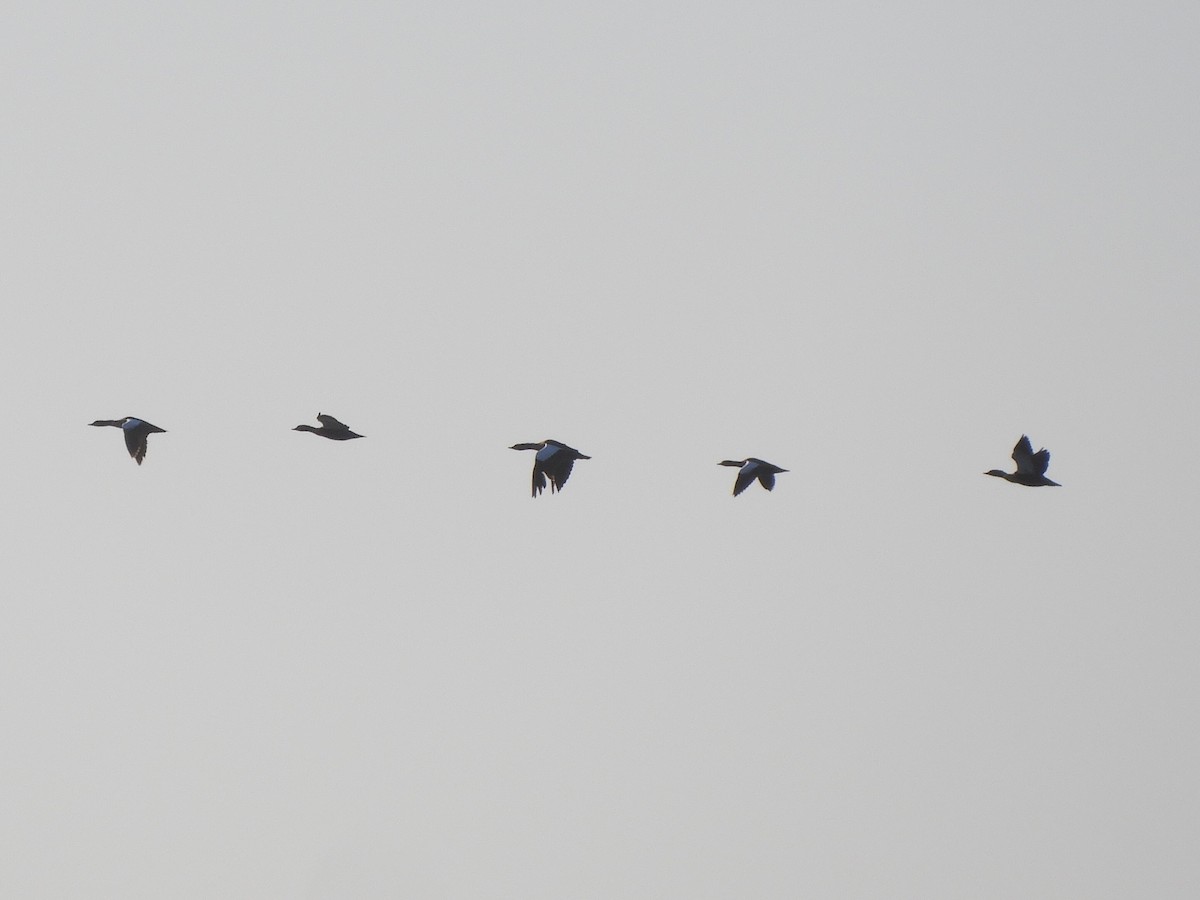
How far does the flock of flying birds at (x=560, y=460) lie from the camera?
47281 millimetres

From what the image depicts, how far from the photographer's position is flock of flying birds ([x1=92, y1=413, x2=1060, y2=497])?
47281mm

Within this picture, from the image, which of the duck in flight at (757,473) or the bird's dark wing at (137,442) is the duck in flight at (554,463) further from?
the bird's dark wing at (137,442)

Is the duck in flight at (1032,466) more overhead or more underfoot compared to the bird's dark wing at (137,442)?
more overhead

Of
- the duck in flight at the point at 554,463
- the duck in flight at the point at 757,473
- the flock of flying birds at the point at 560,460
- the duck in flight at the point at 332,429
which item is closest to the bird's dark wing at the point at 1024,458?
the flock of flying birds at the point at 560,460

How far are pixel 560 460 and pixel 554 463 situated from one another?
0.24 metres

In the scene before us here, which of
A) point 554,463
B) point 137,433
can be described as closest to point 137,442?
point 137,433

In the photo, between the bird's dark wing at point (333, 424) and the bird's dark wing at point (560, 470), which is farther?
the bird's dark wing at point (333, 424)

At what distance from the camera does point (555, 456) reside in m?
47.7

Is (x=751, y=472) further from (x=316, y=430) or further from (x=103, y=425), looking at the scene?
(x=103, y=425)

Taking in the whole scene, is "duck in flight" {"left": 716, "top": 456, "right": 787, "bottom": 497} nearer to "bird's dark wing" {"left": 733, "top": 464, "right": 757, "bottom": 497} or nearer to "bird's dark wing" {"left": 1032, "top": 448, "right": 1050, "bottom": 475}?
"bird's dark wing" {"left": 733, "top": 464, "right": 757, "bottom": 497}

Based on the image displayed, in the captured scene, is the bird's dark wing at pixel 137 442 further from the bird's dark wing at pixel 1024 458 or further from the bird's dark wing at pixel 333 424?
the bird's dark wing at pixel 1024 458

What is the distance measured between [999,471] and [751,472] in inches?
238

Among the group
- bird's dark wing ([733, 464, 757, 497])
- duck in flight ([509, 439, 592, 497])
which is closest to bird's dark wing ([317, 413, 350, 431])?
duck in flight ([509, 439, 592, 497])

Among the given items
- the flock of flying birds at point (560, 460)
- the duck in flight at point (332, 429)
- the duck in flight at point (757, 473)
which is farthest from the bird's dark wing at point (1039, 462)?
the duck in flight at point (332, 429)
